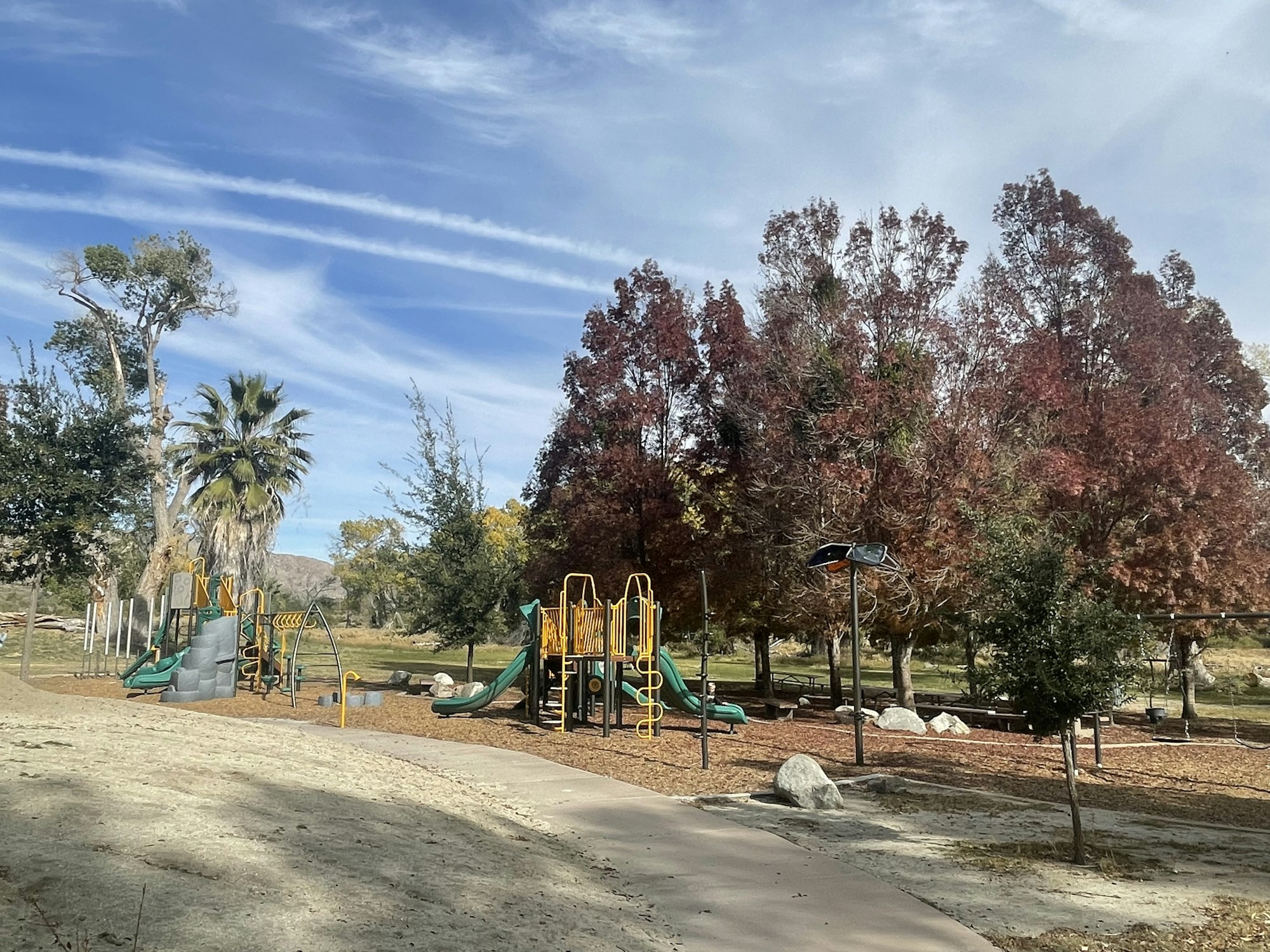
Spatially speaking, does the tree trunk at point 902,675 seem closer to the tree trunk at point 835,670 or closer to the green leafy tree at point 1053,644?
the tree trunk at point 835,670

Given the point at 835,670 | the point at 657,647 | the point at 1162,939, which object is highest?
the point at 657,647

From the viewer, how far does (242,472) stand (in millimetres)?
36844

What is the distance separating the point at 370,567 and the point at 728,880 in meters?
64.0

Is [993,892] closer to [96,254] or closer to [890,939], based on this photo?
[890,939]

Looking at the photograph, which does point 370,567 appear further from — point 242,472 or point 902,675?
→ point 902,675

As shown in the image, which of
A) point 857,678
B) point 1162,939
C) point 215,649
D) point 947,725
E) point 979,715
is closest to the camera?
point 1162,939

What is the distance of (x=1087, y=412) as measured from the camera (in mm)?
20859

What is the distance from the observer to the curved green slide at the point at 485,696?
1728cm

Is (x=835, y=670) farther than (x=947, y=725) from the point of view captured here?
Yes

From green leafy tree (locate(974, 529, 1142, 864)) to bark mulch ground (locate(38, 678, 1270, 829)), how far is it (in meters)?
3.44

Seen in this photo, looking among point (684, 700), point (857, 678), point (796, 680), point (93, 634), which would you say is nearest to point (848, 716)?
point (684, 700)

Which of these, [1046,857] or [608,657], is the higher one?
[608,657]

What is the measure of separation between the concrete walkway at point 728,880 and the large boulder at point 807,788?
109 cm

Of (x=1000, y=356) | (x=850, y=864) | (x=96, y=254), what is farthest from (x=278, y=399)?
(x=850, y=864)
